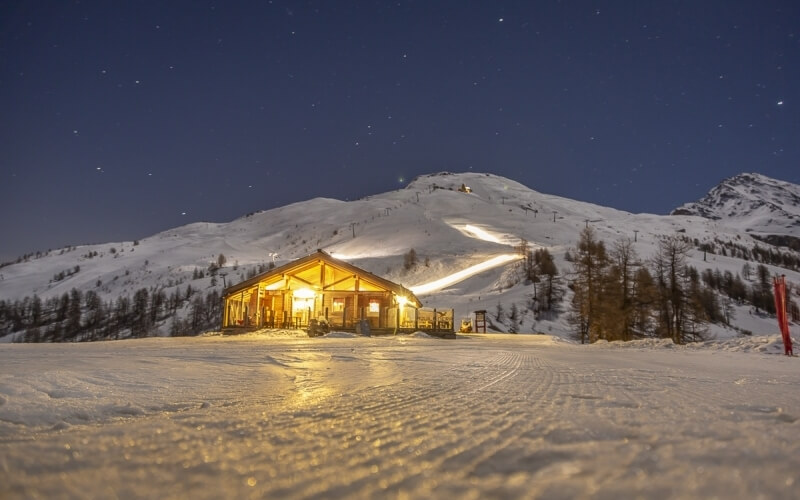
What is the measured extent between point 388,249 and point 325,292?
7784 cm

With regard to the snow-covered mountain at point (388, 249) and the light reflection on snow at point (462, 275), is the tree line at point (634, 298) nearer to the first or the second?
the snow-covered mountain at point (388, 249)

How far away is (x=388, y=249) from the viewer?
10762cm

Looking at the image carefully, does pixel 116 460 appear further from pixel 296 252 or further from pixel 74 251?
pixel 74 251

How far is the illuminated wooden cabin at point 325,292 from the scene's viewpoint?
29.5 m

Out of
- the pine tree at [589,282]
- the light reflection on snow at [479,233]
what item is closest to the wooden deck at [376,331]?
the pine tree at [589,282]

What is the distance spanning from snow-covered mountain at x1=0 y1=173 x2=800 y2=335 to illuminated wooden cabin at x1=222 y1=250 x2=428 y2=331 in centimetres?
2743

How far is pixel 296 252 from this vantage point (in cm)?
13025

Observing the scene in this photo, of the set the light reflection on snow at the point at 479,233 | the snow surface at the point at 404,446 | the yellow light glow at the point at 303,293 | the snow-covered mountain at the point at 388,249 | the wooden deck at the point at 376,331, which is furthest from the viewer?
the light reflection on snow at the point at 479,233

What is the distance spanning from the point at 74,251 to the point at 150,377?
225908 mm

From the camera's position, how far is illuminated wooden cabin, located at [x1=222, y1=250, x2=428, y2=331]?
96.8 feet

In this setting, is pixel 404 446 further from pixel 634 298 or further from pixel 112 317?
pixel 112 317

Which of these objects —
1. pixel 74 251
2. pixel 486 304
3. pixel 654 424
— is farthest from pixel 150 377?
pixel 74 251

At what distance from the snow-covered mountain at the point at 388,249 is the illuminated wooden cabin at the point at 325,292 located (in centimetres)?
2743

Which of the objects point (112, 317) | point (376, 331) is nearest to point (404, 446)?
point (376, 331)
